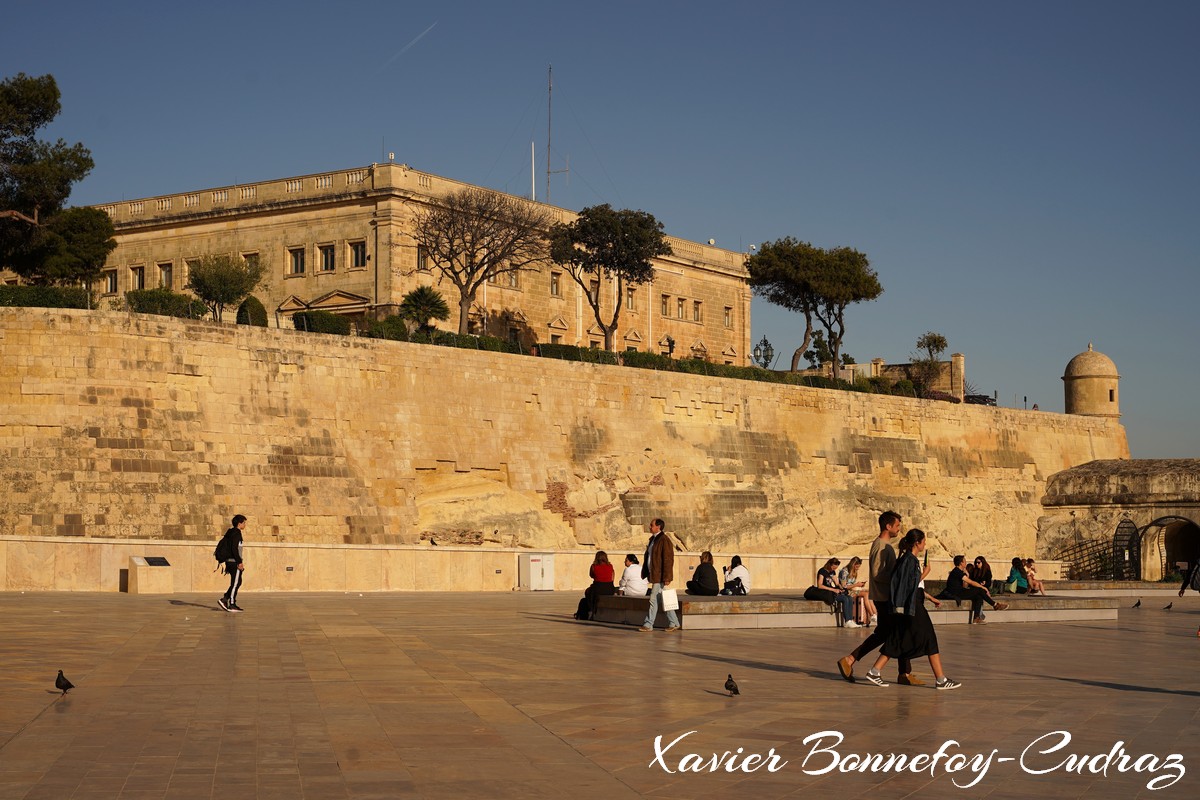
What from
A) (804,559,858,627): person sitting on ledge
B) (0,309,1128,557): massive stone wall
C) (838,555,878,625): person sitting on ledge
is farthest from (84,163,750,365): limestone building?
(838,555,878,625): person sitting on ledge

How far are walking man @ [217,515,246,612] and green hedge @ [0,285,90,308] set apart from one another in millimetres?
11075

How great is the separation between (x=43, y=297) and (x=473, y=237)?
567 inches

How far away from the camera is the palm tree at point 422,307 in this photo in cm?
3728

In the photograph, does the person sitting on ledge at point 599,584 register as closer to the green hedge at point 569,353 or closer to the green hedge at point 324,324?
the green hedge at point 324,324

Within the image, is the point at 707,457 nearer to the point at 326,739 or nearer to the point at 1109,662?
the point at 1109,662

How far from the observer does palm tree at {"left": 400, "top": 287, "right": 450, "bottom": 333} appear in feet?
122

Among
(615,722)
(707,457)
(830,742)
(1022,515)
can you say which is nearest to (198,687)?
(615,722)

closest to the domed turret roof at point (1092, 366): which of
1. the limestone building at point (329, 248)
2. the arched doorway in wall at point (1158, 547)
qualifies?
the arched doorway in wall at point (1158, 547)

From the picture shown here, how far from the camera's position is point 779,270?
4847 cm

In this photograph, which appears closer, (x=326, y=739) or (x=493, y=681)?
(x=326, y=739)

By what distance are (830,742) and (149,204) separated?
127ft

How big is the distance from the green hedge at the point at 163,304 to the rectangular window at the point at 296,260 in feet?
34.9

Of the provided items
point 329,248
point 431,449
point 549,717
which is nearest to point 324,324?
point 431,449

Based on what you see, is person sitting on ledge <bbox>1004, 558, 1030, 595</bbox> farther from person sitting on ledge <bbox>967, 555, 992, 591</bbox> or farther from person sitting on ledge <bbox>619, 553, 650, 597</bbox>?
person sitting on ledge <bbox>619, 553, 650, 597</bbox>
